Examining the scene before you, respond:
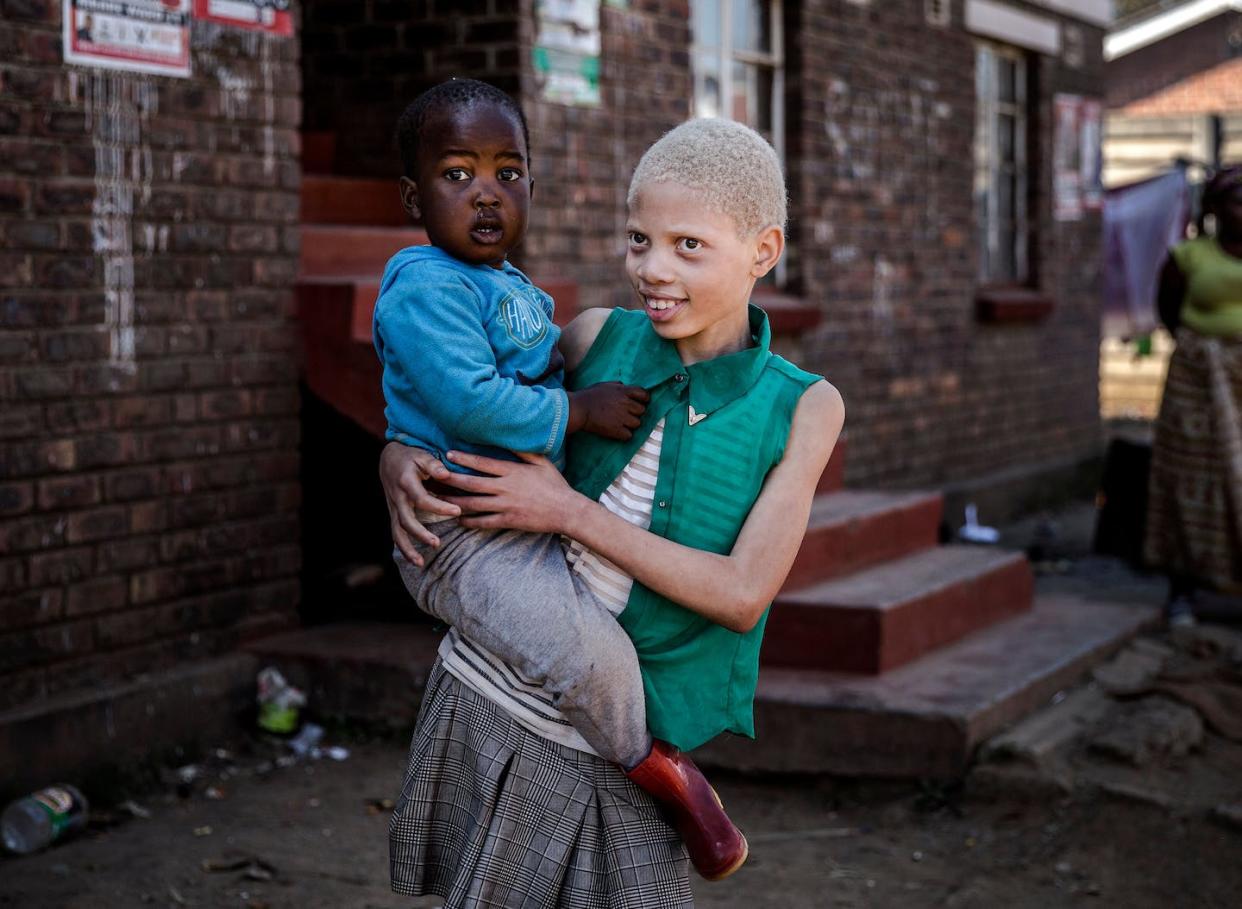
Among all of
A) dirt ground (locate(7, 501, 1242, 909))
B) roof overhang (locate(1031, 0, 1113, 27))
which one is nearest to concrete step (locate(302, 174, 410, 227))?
dirt ground (locate(7, 501, 1242, 909))

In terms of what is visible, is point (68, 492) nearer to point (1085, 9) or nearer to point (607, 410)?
point (607, 410)

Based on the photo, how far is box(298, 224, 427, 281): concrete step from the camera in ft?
17.6

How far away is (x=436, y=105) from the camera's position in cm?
218

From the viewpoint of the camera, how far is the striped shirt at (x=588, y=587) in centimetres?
217

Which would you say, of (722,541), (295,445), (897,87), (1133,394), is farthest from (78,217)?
(1133,394)

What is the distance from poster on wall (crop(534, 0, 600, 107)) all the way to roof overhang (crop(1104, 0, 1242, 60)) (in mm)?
14527

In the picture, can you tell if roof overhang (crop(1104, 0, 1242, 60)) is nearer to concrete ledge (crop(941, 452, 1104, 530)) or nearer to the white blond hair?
concrete ledge (crop(941, 452, 1104, 530))

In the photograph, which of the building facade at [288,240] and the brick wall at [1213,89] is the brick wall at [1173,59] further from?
the building facade at [288,240]

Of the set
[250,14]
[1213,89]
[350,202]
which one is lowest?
[350,202]

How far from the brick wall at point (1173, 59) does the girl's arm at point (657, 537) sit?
19.0 metres

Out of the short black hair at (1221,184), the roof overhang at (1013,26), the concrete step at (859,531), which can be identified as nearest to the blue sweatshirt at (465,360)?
the concrete step at (859,531)

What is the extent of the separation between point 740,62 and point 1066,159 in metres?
4.33

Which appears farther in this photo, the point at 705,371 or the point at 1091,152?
the point at 1091,152

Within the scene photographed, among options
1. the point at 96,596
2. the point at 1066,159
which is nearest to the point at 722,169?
the point at 96,596
